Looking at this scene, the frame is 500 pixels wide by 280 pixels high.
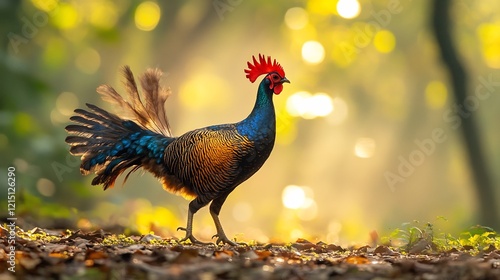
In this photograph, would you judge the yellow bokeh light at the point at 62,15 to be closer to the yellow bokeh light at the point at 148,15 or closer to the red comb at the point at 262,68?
the yellow bokeh light at the point at 148,15

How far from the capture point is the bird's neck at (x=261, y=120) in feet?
24.9

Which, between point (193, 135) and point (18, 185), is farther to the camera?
point (18, 185)

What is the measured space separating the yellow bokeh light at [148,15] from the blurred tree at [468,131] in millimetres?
8611

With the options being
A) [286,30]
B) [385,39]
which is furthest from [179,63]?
[385,39]

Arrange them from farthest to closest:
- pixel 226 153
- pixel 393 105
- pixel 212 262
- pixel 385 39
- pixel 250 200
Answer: pixel 250 200 → pixel 393 105 → pixel 385 39 → pixel 226 153 → pixel 212 262

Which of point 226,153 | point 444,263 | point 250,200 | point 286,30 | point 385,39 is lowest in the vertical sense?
point 444,263

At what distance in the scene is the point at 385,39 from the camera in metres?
20.8

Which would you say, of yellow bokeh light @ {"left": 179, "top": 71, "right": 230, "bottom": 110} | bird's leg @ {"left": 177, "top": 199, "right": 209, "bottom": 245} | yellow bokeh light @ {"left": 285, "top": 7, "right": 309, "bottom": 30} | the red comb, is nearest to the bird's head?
the red comb

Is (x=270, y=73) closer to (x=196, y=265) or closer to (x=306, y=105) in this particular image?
(x=196, y=265)

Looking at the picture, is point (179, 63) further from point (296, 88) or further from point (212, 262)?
point (212, 262)

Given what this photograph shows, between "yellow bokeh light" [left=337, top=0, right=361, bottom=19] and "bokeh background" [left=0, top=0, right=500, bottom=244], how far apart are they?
0.13ft

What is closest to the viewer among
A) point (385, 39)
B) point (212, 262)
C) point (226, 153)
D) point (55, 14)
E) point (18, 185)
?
point (212, 262)

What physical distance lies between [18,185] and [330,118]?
18242 mm

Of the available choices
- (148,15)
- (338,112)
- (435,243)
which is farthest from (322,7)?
(435,243)
